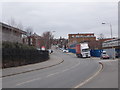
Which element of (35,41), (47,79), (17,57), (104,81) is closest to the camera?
(104,81)

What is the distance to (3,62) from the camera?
28.2 m

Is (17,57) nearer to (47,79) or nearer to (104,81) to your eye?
(47,79)

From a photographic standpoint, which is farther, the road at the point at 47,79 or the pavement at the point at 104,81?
the road at the point at 47,79

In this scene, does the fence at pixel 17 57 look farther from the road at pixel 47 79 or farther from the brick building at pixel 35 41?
the brick building at pixel 35 41

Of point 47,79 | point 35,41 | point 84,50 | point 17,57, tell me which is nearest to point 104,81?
point 47,79

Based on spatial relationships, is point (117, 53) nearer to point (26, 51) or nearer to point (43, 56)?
point (43, 56)

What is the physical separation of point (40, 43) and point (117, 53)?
32787mm

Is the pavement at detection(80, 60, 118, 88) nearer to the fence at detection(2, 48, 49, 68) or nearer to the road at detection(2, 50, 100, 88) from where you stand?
the road at detection(2, 50, 100, 88)

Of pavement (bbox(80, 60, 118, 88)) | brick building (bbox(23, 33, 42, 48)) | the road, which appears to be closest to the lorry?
brick building (bbox(23, 33, 42, 48))

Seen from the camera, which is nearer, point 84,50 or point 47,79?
point 47,79

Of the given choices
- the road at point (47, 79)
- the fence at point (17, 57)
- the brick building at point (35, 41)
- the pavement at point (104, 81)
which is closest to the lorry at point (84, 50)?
the brick building at point (35, 41)

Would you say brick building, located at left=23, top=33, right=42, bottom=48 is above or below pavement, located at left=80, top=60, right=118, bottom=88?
above

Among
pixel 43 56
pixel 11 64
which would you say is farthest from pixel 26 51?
pixel 43 56

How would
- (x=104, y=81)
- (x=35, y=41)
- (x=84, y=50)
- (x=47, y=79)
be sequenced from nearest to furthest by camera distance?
1. (x=104, y=81)
2. (x=47, y=79)
3. (x=84, y=50)
4. (x=35, y=41)
